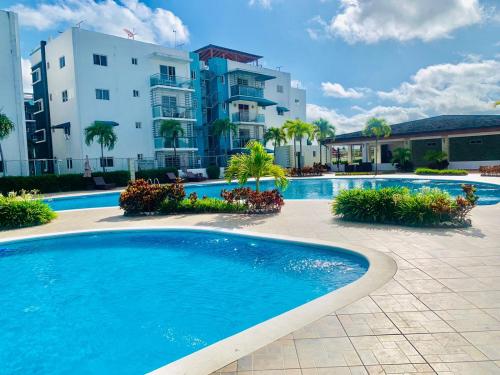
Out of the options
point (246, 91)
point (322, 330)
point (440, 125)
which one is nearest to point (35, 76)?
point (246, 91)

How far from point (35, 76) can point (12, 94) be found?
1038 cm

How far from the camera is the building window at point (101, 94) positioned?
100 ft

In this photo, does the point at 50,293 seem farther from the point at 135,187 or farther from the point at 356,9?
the point at 356,9

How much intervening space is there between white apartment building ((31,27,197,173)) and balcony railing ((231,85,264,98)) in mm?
5271

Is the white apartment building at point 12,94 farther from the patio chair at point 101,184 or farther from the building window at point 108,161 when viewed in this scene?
the building window at point 108,161

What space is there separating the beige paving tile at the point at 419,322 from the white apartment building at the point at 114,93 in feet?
97.2

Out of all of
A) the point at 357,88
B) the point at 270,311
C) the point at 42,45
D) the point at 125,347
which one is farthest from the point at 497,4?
the point at 42,45

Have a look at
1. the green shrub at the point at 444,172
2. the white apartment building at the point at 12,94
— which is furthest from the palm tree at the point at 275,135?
the white apartment building at the point at 12,94

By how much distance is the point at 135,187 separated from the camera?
1344cm

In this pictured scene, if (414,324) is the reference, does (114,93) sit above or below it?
above

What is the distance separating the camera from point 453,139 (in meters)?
33.7

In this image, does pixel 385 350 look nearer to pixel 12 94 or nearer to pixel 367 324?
pixel 367 324

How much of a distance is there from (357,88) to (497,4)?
17403mm

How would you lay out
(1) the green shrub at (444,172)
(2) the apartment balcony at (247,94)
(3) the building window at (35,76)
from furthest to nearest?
(2) the apartment balcony at (247,94) < (3) the building window at (35,76) < (1) the green shrub at (444,172)
